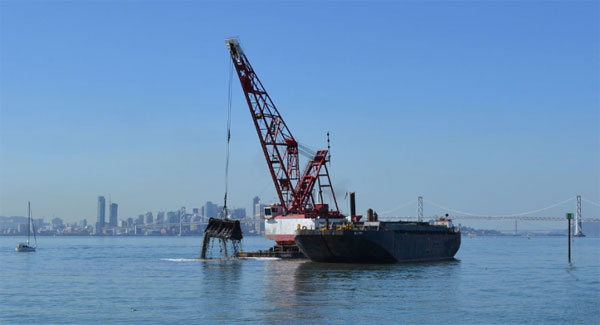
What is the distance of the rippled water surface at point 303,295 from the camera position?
44.2m

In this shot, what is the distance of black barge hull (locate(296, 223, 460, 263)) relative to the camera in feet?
264

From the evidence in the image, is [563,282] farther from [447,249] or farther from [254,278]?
[447,249]

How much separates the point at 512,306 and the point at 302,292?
632 inches

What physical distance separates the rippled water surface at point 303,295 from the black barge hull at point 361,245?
6.01 feet

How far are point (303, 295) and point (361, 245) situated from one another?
91.5ft

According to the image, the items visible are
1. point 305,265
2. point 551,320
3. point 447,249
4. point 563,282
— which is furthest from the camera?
point 447,249

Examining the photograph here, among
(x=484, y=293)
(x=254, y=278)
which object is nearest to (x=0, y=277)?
(x=254, y=278)

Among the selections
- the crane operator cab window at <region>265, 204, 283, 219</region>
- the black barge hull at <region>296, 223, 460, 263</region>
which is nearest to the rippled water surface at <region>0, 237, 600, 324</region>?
the black barge hull at <region>296, 223, 460, 263</region>

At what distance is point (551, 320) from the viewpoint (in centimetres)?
4400

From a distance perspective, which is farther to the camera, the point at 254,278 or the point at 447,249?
the point at 447,249

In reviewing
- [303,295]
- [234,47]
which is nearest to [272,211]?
[234,47]

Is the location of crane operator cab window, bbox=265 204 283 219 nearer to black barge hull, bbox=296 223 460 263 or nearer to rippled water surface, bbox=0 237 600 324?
black barge hull, bbox=296 223 460 263

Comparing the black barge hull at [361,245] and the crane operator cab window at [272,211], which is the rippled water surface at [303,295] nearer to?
the black barge hull at [361,245]

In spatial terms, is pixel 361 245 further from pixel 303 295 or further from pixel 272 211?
pixel 272 211
